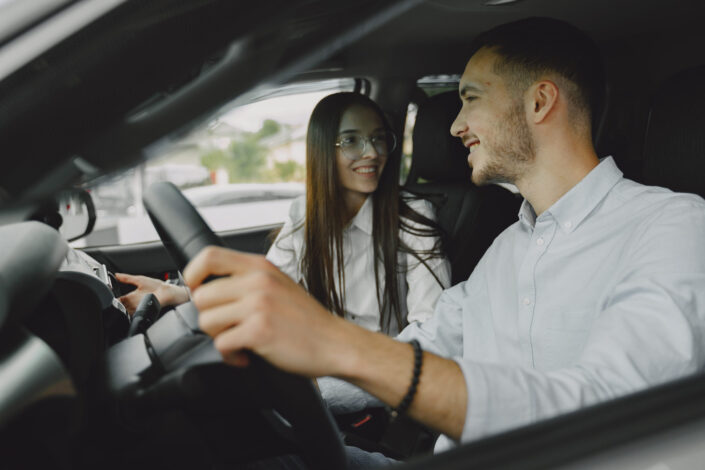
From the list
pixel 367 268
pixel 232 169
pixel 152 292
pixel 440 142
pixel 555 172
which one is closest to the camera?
pixel 555 172

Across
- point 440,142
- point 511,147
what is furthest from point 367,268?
point 511,147

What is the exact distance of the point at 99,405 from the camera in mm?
696

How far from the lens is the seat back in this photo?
222cm

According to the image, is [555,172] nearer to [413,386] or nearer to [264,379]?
[413,386]

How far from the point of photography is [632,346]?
0.82m

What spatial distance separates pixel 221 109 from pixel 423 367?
40 centimetres

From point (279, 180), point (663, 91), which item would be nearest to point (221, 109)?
point (663, 91)

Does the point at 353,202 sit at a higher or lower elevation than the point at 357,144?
lower

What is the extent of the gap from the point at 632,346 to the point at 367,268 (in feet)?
4.42

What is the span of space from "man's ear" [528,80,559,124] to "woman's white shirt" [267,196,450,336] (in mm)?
788

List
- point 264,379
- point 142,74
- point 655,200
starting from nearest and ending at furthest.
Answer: point 142,74
point 264,379
point 655,200

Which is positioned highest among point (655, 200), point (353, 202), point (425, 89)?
point (425, 89)

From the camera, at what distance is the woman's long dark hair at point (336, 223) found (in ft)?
6.82

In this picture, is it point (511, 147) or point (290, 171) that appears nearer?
point (511, 147)
